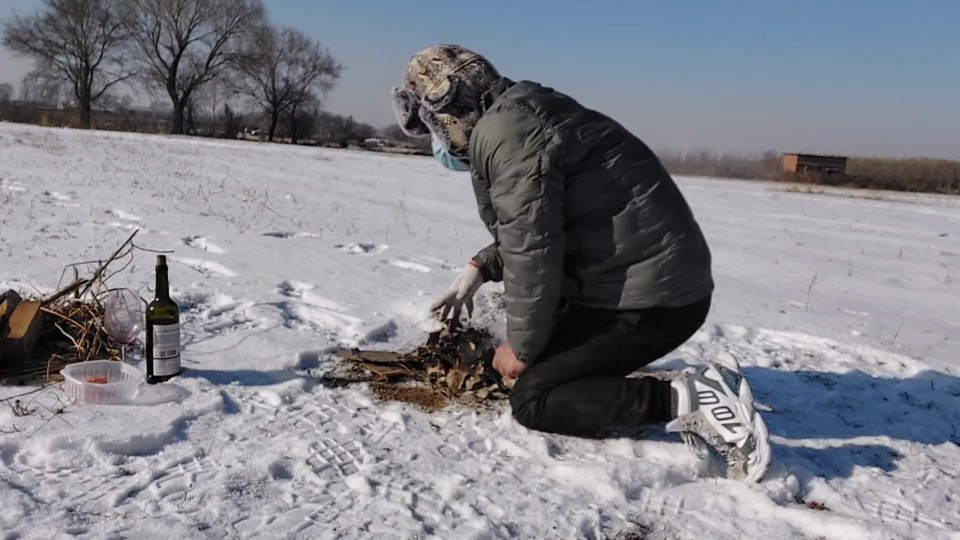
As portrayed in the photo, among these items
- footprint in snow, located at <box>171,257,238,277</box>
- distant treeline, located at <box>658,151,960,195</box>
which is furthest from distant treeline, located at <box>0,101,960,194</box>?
footprint in snow, located at <box>171,257,238,277</box>

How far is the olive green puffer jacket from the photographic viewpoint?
99.6 inches

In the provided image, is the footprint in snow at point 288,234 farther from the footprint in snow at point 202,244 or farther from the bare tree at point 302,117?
the bare tree at point 302,117

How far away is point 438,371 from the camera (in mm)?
3287

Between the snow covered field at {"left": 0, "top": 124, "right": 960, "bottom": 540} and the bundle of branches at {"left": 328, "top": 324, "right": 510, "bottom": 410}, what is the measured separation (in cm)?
14

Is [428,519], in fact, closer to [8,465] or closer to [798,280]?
[8,465]

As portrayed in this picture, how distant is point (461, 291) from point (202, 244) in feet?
11.7

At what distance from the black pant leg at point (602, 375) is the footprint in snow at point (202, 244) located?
368 cm

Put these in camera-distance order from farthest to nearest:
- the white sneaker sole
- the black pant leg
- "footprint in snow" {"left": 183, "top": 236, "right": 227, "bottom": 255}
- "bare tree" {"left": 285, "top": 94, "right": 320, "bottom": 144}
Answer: "bare tree" {"left": 285, "top": 94, "right": 320, "bottom": 144}
"footprint in snow" {"left": 183, "top": 236, "right": 227, "bottom": 255}
the black pant leg
the white sneaker sole

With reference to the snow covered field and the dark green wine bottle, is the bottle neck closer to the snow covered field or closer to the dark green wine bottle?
the dark green wine bottle

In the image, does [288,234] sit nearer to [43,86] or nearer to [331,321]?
[331,321]

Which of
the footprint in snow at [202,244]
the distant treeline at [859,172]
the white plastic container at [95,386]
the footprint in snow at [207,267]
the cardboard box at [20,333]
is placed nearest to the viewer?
the white plastic container at [95,386]

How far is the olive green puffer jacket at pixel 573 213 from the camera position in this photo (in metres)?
2.53

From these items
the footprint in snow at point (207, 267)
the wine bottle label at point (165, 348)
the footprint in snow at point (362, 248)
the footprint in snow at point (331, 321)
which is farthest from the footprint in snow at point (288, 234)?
the wine bottle label at point (165, 348)

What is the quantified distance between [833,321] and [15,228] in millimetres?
5923
